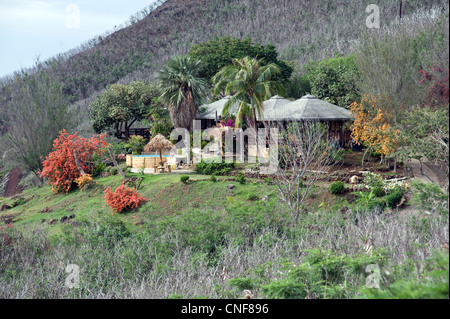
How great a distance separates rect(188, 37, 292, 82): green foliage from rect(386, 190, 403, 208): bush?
61.2 feet

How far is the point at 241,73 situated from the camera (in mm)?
17844

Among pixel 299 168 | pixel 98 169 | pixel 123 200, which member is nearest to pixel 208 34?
pixel 98 169

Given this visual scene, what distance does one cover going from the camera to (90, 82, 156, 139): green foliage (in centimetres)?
2758

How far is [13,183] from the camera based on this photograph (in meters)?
28.1

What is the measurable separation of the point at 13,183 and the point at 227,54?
17.4 m

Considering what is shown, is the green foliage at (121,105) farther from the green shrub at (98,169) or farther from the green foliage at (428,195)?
the green foliage at (428,195)

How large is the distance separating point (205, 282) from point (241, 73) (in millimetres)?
12570

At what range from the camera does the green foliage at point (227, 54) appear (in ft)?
98.0

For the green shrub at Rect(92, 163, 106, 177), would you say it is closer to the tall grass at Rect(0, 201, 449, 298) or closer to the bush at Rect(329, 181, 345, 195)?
the tall grass at Rect(0, 201, 449, 298)

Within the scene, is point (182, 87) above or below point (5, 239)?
above

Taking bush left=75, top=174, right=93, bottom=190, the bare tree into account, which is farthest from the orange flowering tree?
bush left=75, top=174, right=93, bottom=190

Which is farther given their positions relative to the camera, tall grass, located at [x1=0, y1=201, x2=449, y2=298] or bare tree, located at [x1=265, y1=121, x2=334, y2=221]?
bare tree, located at [x1=265, y1=121, x2=334, y2=221]

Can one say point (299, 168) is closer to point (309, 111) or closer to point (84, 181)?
point (309, 111)

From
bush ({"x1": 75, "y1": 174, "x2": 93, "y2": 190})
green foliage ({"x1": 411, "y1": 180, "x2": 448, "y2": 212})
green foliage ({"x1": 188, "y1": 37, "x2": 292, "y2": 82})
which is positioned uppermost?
green foliage ({"x1": 188, "y1": 37, "x2": 292, "y2": 82})
